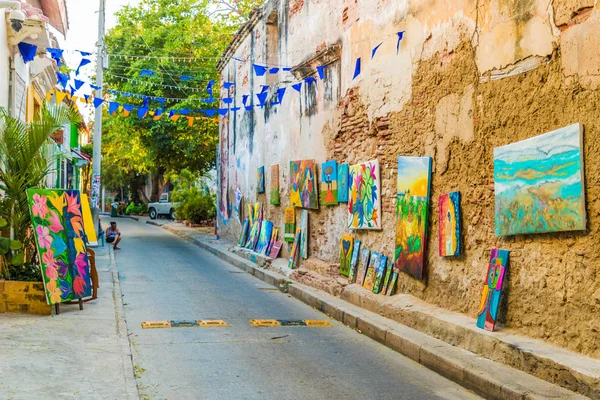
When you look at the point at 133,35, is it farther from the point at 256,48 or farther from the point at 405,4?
the point at 405,4

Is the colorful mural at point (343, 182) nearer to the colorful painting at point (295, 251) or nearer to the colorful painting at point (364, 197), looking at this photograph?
Result: the colorful painting at point (364, 197)

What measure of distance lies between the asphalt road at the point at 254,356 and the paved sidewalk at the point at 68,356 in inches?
8.4

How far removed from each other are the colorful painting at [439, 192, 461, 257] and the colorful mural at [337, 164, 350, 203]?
11.6 ft

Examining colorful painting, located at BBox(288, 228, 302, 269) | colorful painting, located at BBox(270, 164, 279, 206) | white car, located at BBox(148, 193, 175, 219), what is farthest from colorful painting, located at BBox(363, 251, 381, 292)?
white car, located at BBox(148, 193, 175, 219)

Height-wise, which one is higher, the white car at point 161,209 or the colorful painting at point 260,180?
the colorful painting at point 260,180

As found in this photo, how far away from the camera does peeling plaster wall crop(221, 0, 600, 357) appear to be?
6.04 metres

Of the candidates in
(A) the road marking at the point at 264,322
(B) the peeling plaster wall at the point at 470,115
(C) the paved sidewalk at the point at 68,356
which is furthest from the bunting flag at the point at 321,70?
(C) the paved sidewalk at the point at 68,356

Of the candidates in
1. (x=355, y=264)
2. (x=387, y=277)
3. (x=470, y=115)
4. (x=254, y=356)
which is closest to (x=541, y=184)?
(x=470, y=115)

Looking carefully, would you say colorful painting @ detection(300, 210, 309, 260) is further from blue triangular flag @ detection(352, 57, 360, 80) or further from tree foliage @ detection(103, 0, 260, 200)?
tree foliage @ detection(103, 0, 260, 200)

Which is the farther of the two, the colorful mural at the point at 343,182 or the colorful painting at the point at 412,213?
the colorful mural at the point at 343,182

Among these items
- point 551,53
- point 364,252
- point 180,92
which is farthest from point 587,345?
point 180,92

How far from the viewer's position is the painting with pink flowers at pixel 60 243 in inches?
344

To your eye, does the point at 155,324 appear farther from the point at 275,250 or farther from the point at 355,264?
the point at 275,250

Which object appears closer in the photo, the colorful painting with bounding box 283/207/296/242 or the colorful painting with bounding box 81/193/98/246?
the colorful painting with bounding box 81/193/98/246
